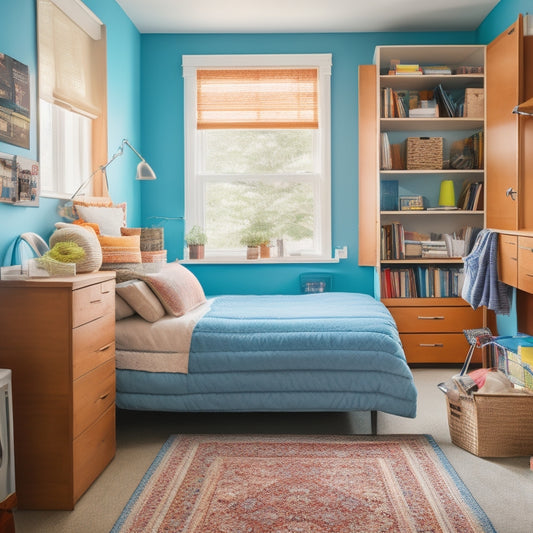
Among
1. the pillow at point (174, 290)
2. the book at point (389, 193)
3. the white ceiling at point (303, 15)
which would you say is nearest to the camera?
the pillow at point (174, 290)

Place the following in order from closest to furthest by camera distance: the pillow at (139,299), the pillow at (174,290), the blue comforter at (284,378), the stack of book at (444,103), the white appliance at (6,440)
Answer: the white appliance at (6,440)
the blue comforter at (284,378)
the pillow at (139,299)
the pillow at (174,290)
the stack of book at (444,103)

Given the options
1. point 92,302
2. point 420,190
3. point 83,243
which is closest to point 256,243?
point 420,190

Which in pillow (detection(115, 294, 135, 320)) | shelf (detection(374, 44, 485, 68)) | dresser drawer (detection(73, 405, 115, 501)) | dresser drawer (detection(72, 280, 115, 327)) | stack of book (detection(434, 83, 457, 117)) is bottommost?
dresser drawer (detection(73, 405, 115, 501))

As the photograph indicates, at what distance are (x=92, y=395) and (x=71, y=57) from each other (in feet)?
7.42

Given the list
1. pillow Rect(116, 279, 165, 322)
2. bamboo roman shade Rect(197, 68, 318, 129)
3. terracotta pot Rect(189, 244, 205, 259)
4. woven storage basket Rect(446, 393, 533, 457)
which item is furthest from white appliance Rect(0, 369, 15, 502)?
bamboo roman shade Rect(197, 68, 318, 129)

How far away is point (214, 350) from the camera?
299 centimetres

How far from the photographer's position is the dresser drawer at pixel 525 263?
125 inches

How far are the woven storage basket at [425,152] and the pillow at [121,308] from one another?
264cm

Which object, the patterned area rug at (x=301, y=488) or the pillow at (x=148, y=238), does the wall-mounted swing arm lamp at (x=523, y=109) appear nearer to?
the patterned area rug at (x=301, y=488)

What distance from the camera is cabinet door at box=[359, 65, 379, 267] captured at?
4.70 meters

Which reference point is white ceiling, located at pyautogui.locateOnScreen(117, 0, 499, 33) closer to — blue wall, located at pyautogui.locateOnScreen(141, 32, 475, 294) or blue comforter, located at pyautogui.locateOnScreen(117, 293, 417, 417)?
blue wall, located at pyautogui.locateOnScreen(141, 32, 475, 294)

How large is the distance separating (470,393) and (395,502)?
79 centimetres

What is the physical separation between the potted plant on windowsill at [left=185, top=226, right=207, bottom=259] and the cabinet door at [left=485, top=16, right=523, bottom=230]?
7.45ft

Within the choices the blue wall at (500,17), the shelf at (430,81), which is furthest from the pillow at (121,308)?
the blue wall at (500,17)
